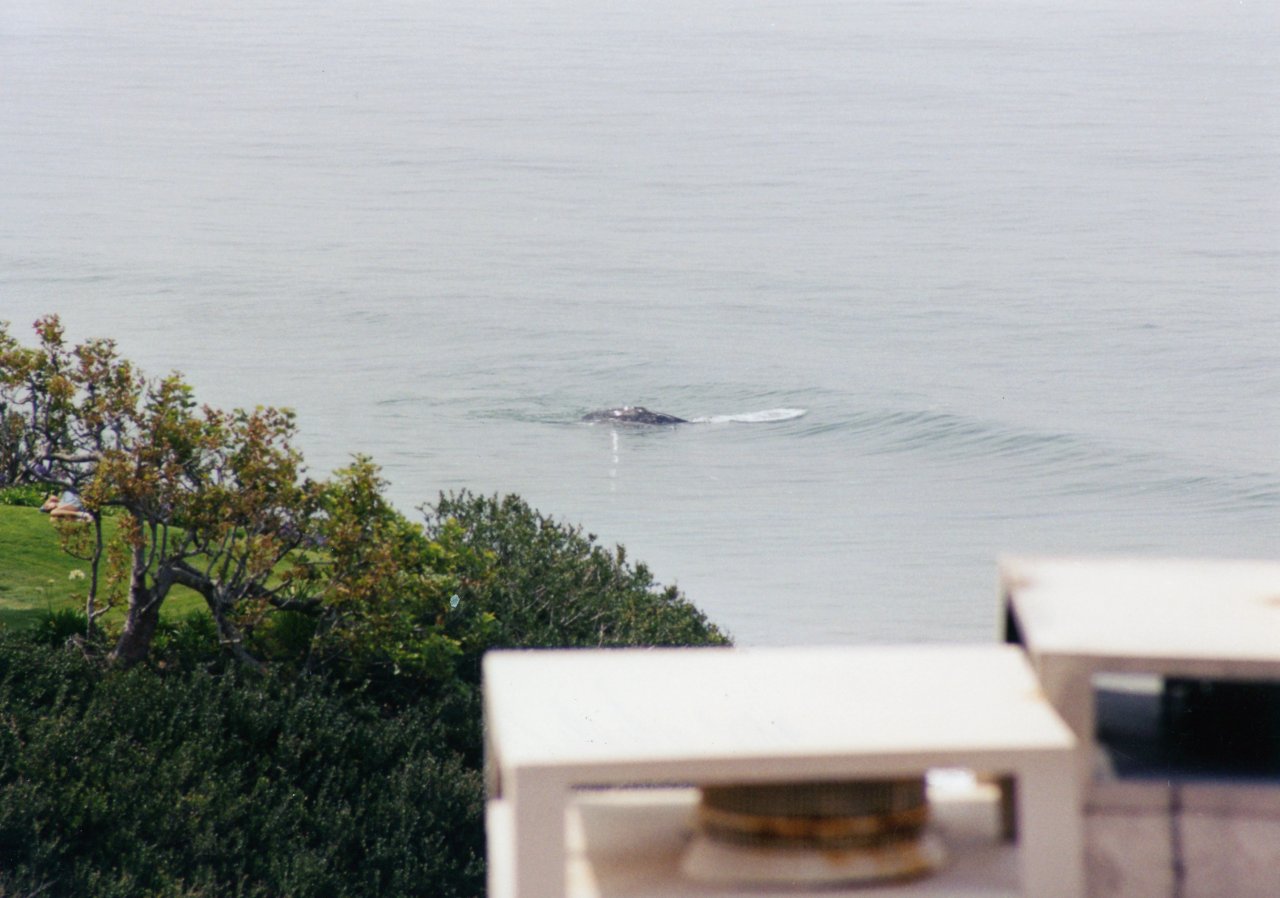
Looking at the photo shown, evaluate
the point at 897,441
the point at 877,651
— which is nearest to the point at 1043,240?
the point at 897,441

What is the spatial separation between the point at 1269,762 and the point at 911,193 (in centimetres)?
9334

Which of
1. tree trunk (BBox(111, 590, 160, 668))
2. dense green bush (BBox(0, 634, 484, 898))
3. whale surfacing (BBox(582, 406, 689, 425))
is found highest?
whale surfacing (BBox(582, 406, 689, 425))

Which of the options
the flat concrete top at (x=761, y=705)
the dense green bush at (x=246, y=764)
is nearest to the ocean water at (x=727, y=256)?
the dense green bush at (x=246, y=764)

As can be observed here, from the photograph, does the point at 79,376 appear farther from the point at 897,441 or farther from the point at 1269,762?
the point at 897,441

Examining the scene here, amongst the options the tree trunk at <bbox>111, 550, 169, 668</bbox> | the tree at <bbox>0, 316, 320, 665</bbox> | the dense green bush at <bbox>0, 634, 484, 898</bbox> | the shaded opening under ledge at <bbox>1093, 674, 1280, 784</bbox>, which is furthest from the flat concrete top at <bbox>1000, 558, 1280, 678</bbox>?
the tree trunk at <bbox>111, 550, 169, 668</bbox>

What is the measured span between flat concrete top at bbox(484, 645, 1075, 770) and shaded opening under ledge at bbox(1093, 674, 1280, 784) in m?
0.25

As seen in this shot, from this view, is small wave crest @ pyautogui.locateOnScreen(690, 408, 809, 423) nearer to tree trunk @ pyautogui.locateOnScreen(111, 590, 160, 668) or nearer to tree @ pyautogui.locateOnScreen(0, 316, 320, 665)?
tree @ pyautogui.locateOnScreen(0, 316, 320, 665)

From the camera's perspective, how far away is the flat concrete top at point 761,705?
151 inches

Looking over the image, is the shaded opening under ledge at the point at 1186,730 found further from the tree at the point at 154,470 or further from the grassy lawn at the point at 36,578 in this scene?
the grassy lawn at the point at 36,578

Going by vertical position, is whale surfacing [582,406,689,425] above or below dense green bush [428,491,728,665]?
above

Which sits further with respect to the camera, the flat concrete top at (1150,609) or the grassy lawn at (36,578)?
the grassy lawn at (36,578)

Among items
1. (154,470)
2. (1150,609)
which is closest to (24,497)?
(154,470)

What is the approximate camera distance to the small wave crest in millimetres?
64312

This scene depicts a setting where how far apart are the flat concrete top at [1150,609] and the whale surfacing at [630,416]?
55.1 metres
